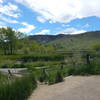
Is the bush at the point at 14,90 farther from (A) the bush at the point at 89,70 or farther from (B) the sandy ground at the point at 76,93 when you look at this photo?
(A) the bush at the point at 89,70

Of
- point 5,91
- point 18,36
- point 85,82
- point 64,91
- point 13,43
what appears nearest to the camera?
point 5,91

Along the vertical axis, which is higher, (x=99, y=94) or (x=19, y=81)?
(x=19, y=81)

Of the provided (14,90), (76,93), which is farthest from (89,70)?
(14,90)

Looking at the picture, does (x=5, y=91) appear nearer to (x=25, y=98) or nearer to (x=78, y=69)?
(x=25, y=98)

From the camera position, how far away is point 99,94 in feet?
32.4

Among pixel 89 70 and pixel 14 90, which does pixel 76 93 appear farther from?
pixel 89 70

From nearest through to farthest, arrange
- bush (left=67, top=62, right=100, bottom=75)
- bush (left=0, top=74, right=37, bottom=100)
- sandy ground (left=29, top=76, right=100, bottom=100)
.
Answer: bush (left=0, top=74, right=37, bottom=100)
sandy ground (left=29, top=76, right=100, bottom=100)
bush (left=67, top=62, right=100, bottom=75)

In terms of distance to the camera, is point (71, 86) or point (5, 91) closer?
point (5, 91)

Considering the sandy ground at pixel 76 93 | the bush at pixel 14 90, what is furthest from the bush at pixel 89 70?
the bush at pixel 14 90

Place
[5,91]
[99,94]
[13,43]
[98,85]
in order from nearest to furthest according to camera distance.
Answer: [5,91]
[99,94]
[98,85]
[13,43]

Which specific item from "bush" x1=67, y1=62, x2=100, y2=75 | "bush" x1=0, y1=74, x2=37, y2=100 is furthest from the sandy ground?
"bush" x1=67, y1=62, x2=100, y2=75

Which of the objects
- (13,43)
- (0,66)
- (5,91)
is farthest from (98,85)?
(13,43)

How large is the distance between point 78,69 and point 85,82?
3404 mm

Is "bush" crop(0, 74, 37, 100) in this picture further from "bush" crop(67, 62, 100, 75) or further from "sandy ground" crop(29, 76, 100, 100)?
"bush" crop(67, 62, 100, 75)
